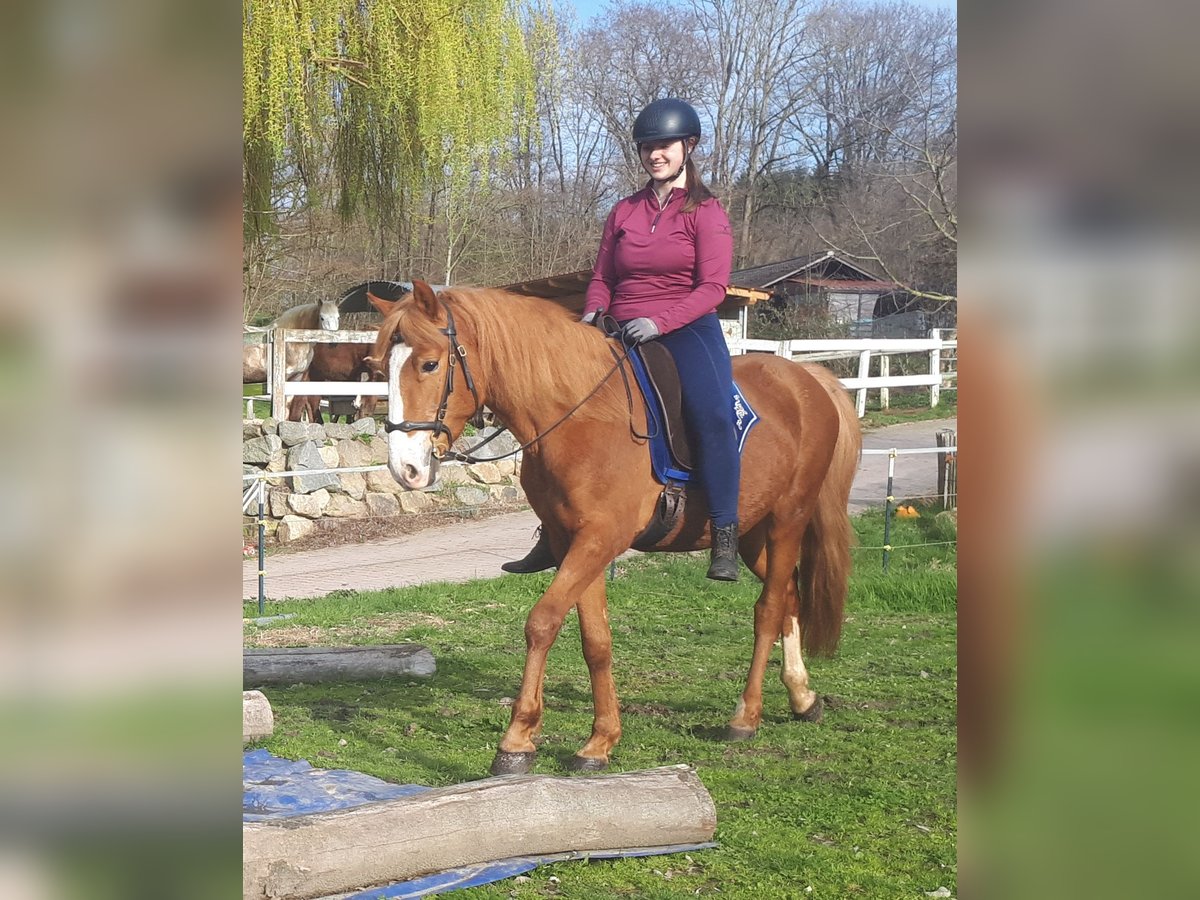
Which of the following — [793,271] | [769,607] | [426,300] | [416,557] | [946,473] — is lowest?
[416,557]

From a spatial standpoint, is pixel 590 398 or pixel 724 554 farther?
pixel 724 554

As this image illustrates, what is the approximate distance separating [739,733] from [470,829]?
195 centimetres

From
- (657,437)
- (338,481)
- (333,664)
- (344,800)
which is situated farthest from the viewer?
(338,481)

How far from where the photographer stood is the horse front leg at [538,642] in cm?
424

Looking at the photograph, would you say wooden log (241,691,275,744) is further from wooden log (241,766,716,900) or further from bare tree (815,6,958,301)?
bare tree (815,6,958,301)

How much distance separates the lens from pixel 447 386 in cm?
414

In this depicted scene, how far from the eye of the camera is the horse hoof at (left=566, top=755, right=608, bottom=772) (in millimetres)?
4469

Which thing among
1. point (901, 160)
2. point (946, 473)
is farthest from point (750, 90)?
point (946, 473)

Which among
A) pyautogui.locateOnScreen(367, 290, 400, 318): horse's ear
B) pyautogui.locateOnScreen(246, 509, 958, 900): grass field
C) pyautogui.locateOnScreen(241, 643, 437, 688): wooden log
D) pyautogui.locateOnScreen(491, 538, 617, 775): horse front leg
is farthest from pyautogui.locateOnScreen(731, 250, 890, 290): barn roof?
pyautogui.locateOnScreen(491, 538, 617, 775): horse front leg

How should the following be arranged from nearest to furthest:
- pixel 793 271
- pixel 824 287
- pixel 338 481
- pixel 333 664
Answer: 1. pixel 333 664
2. pixel 338 481
3. pixel 793 271
4. pixel 824 287

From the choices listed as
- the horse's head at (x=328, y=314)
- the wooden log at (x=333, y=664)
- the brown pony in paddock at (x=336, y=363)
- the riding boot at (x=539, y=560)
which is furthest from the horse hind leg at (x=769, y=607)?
the brown pony in paddock at (x=336, y=363)

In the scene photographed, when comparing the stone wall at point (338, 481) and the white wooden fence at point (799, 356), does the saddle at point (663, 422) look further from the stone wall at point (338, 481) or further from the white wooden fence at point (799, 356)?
the stone wall at point (338, 481)

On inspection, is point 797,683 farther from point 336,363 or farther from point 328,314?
point 336,363
